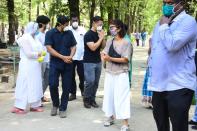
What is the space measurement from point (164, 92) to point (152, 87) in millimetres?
149

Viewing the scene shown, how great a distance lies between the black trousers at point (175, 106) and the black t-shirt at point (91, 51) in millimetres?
4873

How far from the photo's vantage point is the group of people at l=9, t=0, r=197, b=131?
4.63 metres

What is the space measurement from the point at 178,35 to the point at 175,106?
729 mm

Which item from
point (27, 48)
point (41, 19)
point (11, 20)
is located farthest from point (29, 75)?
point (11, 20)

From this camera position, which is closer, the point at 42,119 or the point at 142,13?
the point at 42,119

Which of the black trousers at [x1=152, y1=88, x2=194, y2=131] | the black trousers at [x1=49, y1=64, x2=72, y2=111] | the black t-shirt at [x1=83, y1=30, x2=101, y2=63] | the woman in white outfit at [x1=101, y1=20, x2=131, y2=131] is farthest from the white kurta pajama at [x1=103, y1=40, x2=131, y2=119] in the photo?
the black trousers at [x1=152, y1=88, x2=194, y2=131]

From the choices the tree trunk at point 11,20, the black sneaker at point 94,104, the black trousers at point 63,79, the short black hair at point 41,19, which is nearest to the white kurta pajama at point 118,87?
the black trousers at point 63,79

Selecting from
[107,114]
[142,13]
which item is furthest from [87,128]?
[142,13]

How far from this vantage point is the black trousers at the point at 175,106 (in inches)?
182

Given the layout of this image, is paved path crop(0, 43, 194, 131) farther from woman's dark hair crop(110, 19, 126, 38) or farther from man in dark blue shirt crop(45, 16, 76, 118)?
woman's dark hair crop(110, 19, 126, 38)

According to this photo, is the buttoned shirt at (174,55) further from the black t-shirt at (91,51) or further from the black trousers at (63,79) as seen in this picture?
the black t-shirt at (91,51)

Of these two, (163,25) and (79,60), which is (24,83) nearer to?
(79,60)

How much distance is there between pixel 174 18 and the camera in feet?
15.2

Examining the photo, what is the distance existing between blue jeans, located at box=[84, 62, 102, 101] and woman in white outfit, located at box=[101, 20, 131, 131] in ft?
5.14
